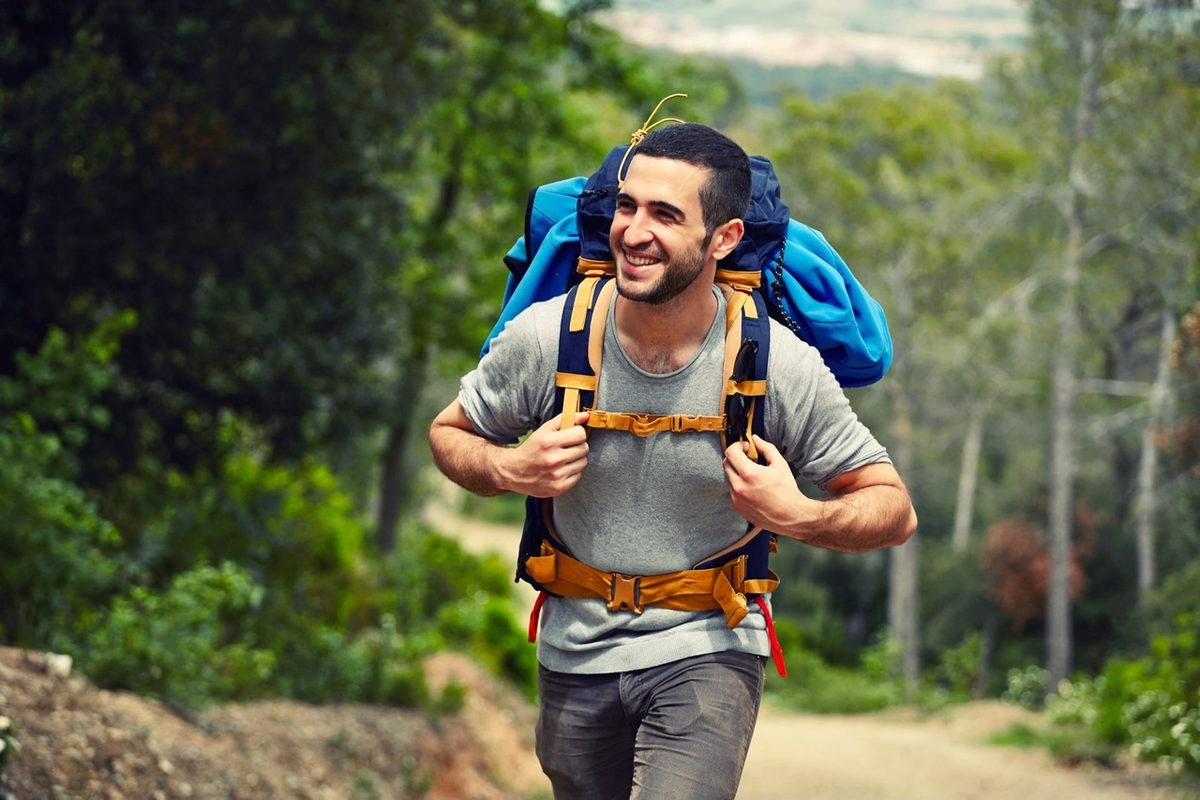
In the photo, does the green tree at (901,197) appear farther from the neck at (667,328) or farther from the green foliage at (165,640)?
the neck at (667,328)

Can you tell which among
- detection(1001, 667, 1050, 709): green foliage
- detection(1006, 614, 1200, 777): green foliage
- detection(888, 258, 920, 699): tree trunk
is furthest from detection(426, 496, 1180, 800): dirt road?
detection(888, 258, 920, 699): tree trunk

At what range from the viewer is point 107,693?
5.91 metres

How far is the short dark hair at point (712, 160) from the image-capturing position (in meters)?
2.93

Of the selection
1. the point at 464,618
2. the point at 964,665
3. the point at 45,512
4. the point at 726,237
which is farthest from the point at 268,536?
the point at 964,665

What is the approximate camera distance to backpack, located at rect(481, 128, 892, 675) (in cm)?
299

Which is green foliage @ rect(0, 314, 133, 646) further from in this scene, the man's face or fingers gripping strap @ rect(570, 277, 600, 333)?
the man's face

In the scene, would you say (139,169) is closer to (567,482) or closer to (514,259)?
(514,259)

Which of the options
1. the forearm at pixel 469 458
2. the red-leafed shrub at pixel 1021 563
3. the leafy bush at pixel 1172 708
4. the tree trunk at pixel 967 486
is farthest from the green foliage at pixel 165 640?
the tree trunk at pixel 967 486

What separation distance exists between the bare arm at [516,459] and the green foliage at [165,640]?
368 centimetres

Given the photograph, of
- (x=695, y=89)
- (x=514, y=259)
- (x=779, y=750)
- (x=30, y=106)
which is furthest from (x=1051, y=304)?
(x=514, y=259)

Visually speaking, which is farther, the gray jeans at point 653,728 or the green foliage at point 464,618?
the green foliage at point 464,618

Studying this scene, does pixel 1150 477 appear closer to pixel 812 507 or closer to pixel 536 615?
pixel 536 615

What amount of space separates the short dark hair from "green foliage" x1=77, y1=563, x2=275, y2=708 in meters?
4.20

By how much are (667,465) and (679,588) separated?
29 centimetres
